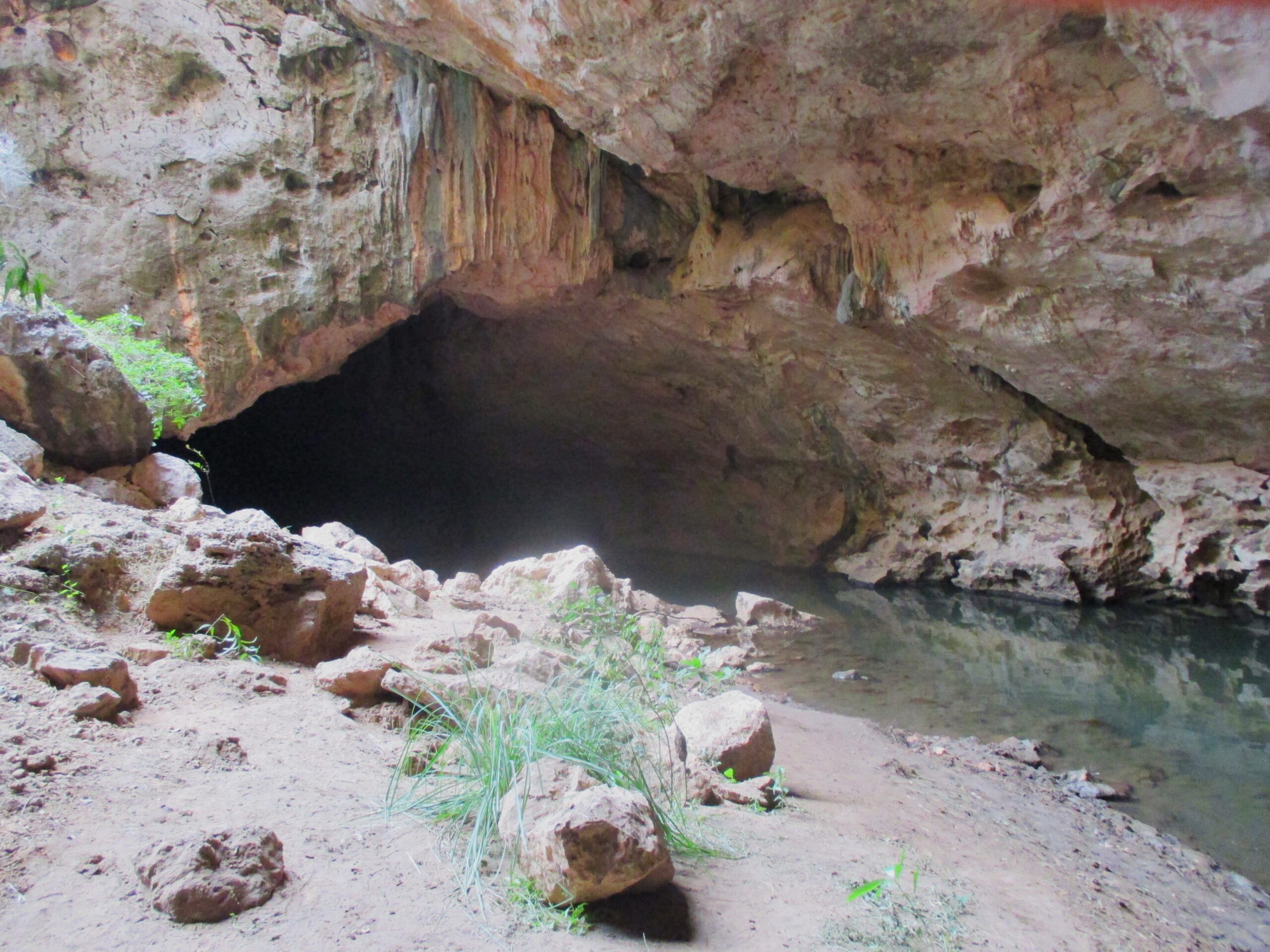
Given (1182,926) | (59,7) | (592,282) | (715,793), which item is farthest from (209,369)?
(1182,926)

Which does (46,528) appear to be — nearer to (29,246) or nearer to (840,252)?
(29,246)

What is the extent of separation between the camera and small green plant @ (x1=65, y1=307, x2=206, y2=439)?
21.5 feet

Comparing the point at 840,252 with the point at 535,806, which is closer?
the point at 535,806

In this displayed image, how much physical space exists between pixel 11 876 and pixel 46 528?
218 centimetres

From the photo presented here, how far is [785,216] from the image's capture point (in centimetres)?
956

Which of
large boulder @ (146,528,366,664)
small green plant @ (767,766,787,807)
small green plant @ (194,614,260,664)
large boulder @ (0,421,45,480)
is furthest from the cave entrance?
small green plant @ (767,766,787,807)

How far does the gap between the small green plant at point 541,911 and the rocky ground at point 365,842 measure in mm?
19

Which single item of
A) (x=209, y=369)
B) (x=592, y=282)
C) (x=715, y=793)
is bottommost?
(x=715, y=793)

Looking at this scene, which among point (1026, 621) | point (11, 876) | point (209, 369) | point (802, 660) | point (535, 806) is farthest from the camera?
point (1026, 621)

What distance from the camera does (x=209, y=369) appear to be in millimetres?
8344

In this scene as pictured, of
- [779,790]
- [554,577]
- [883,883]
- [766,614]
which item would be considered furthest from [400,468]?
[883,883]

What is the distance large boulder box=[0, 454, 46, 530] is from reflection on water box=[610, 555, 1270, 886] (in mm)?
4763

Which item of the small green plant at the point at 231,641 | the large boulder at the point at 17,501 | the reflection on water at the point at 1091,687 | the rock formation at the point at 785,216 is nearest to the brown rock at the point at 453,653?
the small green plant at the point at 231,641

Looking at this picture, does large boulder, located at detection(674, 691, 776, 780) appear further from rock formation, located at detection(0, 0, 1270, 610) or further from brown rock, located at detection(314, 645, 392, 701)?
rock formation, located at detection(0, 0, 1270, 610)
